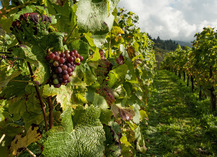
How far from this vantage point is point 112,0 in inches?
42.8

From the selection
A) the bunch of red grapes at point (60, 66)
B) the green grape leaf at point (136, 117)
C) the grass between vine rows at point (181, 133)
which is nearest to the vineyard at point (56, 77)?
the bunch of red grapes at point (60, 66)

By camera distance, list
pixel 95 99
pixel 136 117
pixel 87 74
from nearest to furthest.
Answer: pixel 87 74 < pixel 95 99 < pixel 136 117

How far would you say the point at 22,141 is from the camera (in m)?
0.93

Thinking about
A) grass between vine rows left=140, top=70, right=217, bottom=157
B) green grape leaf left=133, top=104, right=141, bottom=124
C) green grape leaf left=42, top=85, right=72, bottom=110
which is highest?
green grape leaf left=42, top=85, right=72, bottom=110

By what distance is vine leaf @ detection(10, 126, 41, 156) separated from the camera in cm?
92

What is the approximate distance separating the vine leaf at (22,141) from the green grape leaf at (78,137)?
0.81 feet

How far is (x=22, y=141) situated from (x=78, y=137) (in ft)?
1.13

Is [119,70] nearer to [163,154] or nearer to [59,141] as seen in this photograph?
[59,141]

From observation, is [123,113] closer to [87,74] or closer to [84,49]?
[87,74]

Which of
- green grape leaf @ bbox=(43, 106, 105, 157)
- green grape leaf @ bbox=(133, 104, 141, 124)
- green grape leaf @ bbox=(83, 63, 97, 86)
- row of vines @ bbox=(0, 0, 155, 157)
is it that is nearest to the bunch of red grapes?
row of vines @ bbox=(0, 0, 155, 157)

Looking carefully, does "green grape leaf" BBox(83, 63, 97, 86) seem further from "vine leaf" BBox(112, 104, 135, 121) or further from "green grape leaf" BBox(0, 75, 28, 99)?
"vine leaf" BBox(112, 104, 135, 121)

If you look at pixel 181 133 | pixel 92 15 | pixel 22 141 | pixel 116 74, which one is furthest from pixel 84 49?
pixel 181 133

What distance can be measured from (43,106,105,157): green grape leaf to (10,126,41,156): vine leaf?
0.25 metres

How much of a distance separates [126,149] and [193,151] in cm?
382
